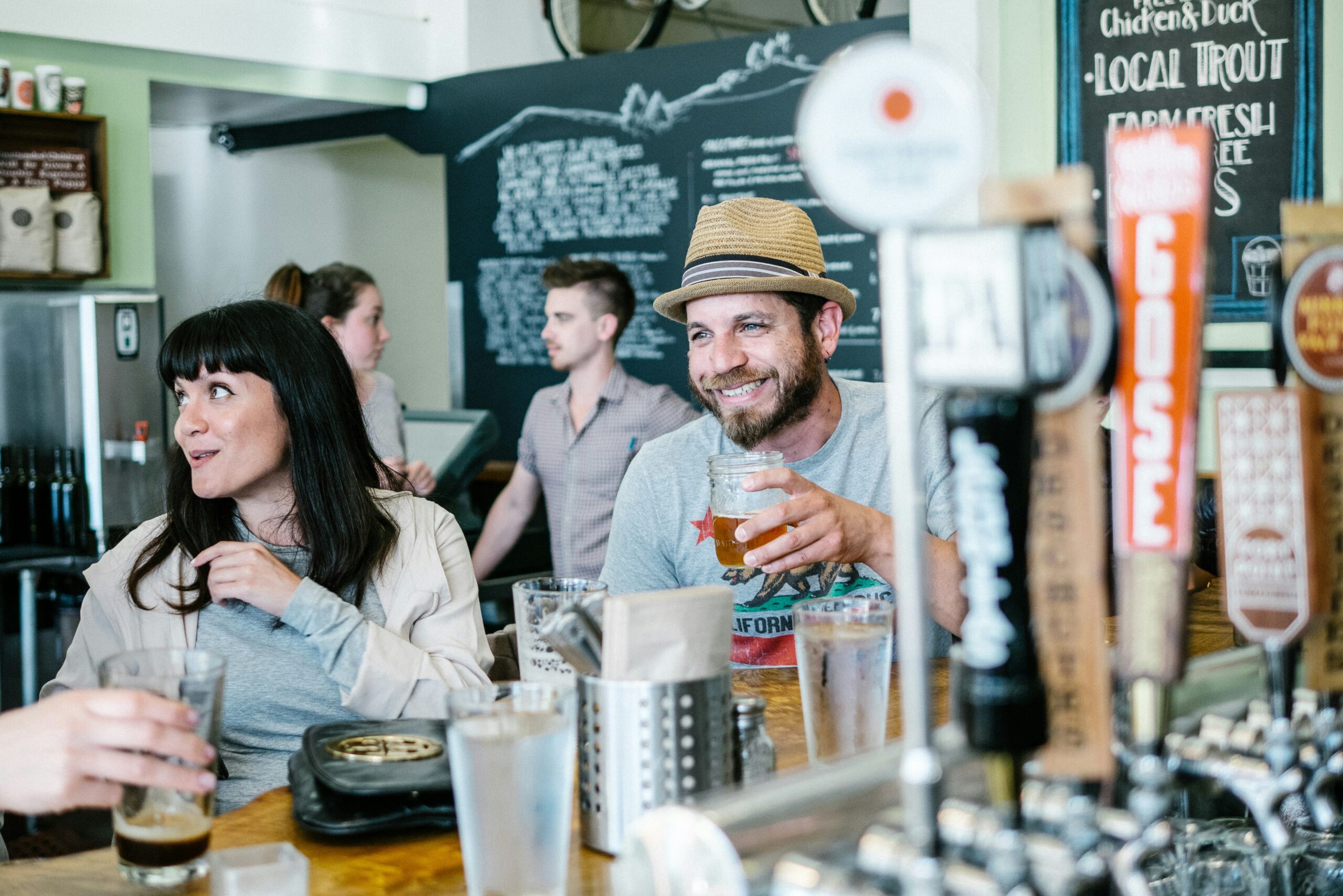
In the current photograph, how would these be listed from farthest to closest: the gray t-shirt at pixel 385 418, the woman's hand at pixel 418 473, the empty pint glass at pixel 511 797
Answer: the gray t-shirt at pixel 385 418, the woman's hand at pixel 418 473, the empty pint glass at pixel 511 797

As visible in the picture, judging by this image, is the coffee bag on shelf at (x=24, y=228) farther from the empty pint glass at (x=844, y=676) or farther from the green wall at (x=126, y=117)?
the empty pint glass at (x=844, y=676)

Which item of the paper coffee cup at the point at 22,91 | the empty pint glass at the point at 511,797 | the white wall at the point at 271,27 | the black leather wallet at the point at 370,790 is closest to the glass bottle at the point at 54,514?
the paper coffee cup at the point at 22,91

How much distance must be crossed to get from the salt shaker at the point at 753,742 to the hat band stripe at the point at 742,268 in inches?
48.7

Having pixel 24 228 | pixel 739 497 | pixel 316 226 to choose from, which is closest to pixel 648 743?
pixel 739 497

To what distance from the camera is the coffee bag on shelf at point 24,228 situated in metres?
4.79

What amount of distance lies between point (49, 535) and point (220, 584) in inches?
126

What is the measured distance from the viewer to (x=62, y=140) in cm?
509

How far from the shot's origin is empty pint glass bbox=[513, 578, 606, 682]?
1.35 metres

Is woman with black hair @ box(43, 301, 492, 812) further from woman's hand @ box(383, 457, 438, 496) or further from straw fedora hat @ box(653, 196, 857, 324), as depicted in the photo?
woman's hand @ box(383, 457, 438, 496)

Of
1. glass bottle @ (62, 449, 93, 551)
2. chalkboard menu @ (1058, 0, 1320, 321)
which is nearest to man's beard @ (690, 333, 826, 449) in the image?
chalkboard menu @ (1058, 0, 1320, 321)

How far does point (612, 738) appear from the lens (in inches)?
35.6

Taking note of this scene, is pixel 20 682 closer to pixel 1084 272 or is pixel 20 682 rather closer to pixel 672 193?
pixel 672 193

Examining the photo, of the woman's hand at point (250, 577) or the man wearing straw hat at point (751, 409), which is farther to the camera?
the man wearing straw hat at point (751, 409)

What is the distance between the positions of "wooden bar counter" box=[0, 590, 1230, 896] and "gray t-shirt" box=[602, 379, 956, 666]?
2.60 ft
